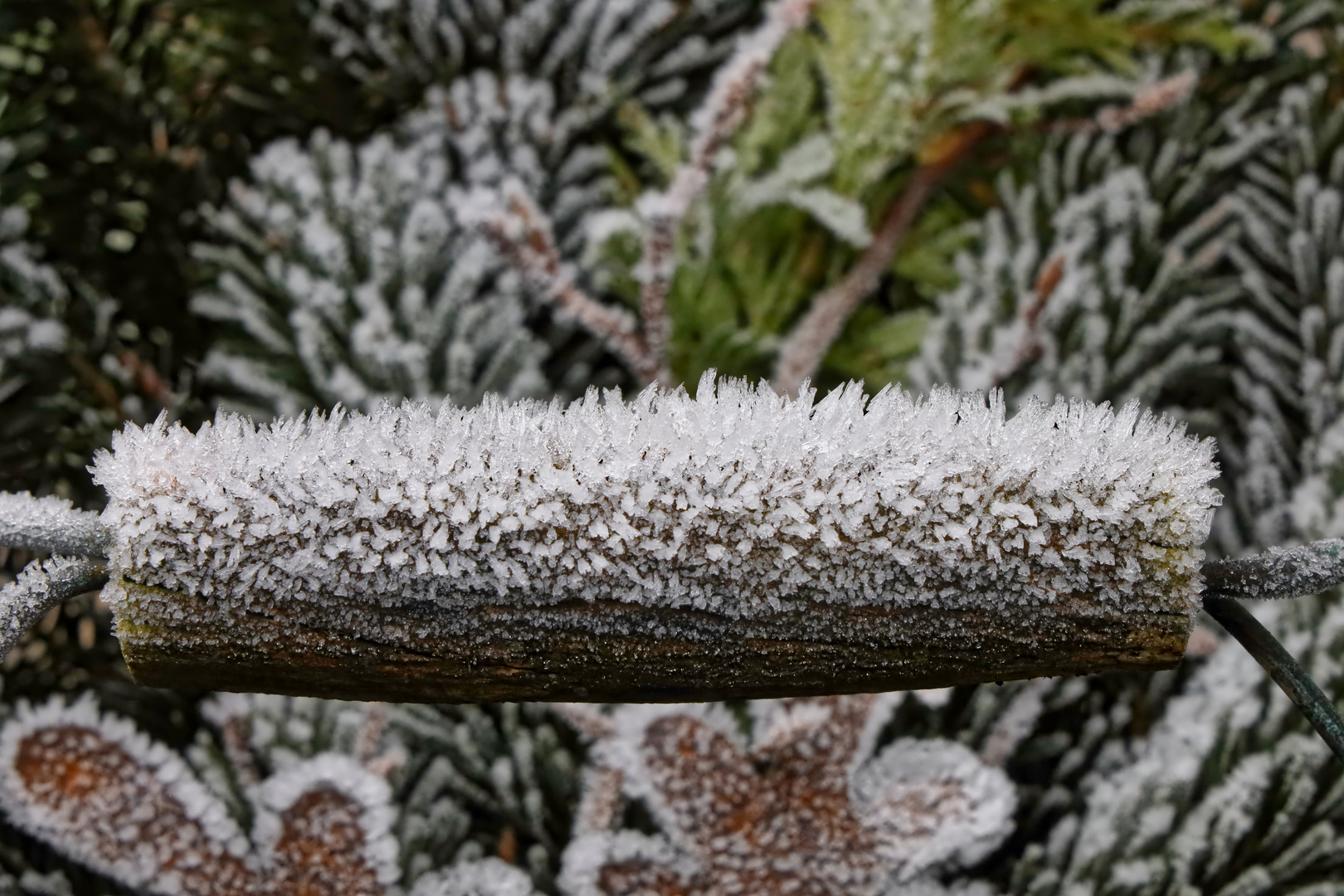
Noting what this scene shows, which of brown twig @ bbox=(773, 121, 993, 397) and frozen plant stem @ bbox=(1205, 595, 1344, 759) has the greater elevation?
brown twig @ bbox=(773, 121, 993, 397)

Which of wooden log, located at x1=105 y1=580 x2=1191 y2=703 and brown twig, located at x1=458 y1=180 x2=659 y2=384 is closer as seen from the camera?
wooden log, located at x1=105 y1=580 x2=1191 y2=703

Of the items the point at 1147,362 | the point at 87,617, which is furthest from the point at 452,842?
the point at 1147,362

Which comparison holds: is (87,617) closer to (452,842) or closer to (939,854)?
(452,842)

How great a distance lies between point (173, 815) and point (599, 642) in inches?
7.0

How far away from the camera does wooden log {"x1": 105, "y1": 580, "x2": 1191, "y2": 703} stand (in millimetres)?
210

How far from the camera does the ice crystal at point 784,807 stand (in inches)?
12.1

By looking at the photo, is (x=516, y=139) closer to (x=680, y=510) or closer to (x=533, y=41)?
(x=533, y=41)

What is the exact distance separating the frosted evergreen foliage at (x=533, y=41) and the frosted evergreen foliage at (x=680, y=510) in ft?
0.68

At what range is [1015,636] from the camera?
215 mm

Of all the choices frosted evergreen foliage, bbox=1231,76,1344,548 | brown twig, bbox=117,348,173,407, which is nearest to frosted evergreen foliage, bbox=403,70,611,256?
brown twig, bbox=117,348,173,407

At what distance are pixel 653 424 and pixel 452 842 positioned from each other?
0.62 ft

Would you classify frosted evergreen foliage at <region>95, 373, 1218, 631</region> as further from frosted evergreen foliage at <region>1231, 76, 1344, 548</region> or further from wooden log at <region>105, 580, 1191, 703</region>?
frosted evergreen foliage at <region>1231, 76, 1344, 548</region>

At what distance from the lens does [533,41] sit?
371 millimetres

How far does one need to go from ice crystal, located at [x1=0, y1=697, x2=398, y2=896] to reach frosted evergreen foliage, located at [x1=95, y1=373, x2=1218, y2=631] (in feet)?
0.41
